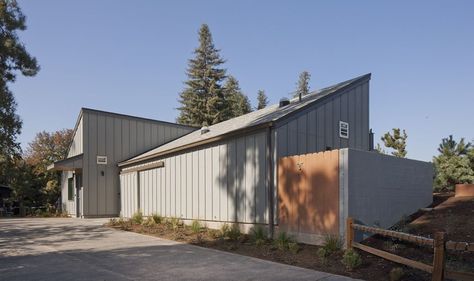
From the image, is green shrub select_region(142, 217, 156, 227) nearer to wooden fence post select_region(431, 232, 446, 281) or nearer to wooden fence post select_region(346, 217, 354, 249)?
wooden fence post select_region(346, 217, 354, 249)

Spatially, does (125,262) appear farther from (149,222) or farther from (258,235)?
(149,222)

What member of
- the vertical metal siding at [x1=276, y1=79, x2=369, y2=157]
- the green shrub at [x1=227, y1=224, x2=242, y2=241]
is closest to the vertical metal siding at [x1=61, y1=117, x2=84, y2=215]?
the green shrub at [x1=227, y1=224, x2=242, y2=241]

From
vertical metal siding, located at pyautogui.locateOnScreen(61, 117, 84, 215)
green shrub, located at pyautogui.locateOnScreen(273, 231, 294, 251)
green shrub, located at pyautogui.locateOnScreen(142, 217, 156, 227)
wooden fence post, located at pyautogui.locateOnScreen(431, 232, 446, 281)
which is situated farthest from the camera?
vertical metal siding, located at pyautogui.locateOnScreen(61, 117, 84, 215)

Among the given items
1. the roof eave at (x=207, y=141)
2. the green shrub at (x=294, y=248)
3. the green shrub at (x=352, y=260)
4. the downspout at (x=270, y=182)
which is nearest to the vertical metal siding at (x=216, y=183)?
the roof eave at (x=207, y=141)

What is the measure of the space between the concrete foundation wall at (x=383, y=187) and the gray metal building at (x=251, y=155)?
241 centimetres

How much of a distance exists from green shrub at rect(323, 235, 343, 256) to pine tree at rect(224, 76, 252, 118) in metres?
34.3

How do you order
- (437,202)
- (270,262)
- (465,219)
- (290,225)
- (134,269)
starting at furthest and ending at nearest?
1. (437,202)
2. (290,225)
3. (465,219)
4. (270,262)
5. (134,269)

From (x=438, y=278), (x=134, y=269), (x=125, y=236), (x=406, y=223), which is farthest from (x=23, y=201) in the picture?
(x=438, y=278)

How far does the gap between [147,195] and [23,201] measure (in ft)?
46.5

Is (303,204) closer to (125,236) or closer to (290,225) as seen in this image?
(290,225)

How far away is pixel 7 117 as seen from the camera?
60.3ft

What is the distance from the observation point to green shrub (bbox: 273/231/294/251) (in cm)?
980

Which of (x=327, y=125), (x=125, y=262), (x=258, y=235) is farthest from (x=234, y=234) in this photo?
(x=327, y=125)

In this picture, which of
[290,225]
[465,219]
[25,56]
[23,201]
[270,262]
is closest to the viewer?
[270,262]
